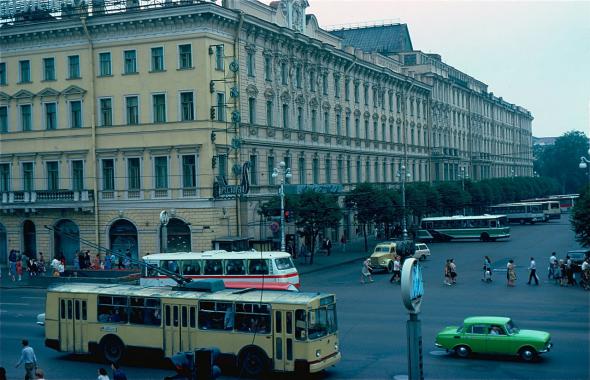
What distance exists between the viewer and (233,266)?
33.2 meters

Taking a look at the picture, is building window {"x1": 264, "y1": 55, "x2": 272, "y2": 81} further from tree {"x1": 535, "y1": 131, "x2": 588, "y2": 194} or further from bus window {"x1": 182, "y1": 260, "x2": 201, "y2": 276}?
tree {"x1": 535, "y1": 131, "x2": 588, "y2": 194}

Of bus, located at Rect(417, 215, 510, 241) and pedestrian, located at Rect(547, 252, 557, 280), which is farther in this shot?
bus, located at Rect(417, 215, 510, 241)

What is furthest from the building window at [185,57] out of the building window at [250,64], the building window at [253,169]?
the building window at [253,169]

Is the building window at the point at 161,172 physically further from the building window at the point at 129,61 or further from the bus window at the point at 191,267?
the bus window at the point at 191,267

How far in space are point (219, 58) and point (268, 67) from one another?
20.9 ft

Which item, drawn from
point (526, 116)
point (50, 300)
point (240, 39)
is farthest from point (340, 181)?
point (526, 116)

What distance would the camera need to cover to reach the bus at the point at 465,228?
6788 centimetres

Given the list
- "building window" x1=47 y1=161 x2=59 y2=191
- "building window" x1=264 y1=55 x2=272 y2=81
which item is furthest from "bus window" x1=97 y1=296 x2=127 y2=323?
"building window" x1=264 y1=55 x2=272 y2=81

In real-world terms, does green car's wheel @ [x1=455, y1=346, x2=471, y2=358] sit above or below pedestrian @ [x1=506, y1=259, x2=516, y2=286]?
below

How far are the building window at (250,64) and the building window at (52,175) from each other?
48.8 feet

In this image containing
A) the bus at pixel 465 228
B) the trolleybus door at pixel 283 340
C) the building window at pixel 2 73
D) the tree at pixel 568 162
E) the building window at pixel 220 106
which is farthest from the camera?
the tree at pixel 568 162

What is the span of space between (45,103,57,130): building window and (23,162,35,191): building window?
313cm

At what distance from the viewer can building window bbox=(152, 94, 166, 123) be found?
47531mm

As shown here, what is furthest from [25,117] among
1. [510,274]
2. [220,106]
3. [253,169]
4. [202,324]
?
[202,324]
